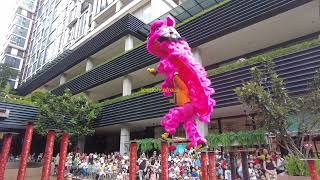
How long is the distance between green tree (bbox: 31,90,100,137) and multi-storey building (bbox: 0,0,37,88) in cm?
3696

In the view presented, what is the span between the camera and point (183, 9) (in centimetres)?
1780

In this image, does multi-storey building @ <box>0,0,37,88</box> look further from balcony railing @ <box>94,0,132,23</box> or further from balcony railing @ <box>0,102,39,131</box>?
balcony railing @ <box>0,102,39,131</box>

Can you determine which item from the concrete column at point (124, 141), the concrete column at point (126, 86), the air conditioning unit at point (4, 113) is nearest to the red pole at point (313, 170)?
the concrete column at point (124, 141)

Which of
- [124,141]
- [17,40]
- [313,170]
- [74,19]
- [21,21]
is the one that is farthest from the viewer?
[21,21]

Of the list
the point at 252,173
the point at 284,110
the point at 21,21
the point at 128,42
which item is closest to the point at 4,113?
the point at 128,42

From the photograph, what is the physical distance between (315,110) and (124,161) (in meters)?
9.07

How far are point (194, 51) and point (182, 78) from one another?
7.97 metres

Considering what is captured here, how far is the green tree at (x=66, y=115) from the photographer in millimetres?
18938

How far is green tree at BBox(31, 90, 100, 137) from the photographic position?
746 inches

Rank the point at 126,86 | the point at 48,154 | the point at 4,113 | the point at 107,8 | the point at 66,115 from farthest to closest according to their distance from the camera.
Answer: the point at 107,8
the point at 126,86
the point at 66,115
the point at 4,113
the point at 48,154

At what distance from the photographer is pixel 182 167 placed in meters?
10.7

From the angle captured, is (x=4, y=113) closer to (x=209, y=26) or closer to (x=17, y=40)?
(x=209, y=26)

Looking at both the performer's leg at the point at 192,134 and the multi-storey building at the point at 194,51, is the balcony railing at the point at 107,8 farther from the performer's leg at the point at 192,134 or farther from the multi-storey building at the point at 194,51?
the performer's leg at the point at 192,134

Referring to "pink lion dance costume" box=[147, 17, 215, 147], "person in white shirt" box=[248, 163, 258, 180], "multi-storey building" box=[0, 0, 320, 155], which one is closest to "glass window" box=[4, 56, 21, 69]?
"multi-storey building" box=[0, 0, 320, 155]
